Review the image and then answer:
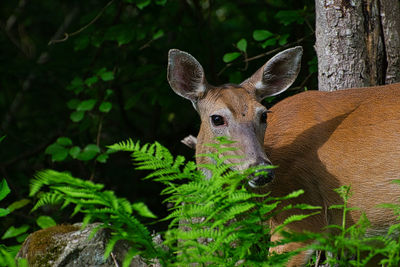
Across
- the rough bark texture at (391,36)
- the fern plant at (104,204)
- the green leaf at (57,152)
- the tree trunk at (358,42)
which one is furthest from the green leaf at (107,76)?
the fern plant at (104,204)

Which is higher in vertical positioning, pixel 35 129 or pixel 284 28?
pixel 284 28

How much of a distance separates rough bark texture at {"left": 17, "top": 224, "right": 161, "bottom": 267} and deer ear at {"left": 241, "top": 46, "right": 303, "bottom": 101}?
1763 mm

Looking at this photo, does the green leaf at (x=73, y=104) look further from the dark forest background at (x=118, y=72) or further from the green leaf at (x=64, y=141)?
the green leaf at (x=64, y=141)

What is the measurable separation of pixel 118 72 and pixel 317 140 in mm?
3707

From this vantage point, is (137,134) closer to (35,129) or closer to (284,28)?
(35,129)

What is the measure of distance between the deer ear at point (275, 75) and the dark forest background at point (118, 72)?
48.7 inches

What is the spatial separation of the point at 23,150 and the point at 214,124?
487cm

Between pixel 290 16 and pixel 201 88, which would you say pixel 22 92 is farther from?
pixel 201 88

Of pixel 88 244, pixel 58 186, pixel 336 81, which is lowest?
pixel 88 244

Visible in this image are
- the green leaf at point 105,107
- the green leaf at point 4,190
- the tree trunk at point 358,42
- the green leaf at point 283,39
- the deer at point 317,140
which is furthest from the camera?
the green leaf at point 105,107

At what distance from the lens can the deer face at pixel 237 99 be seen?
4.20 meters

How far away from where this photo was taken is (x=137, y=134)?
891 centimetres

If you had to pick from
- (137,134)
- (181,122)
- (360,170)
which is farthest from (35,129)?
(360,170)

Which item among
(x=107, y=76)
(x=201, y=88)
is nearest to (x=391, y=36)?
(x=201, y=88)
